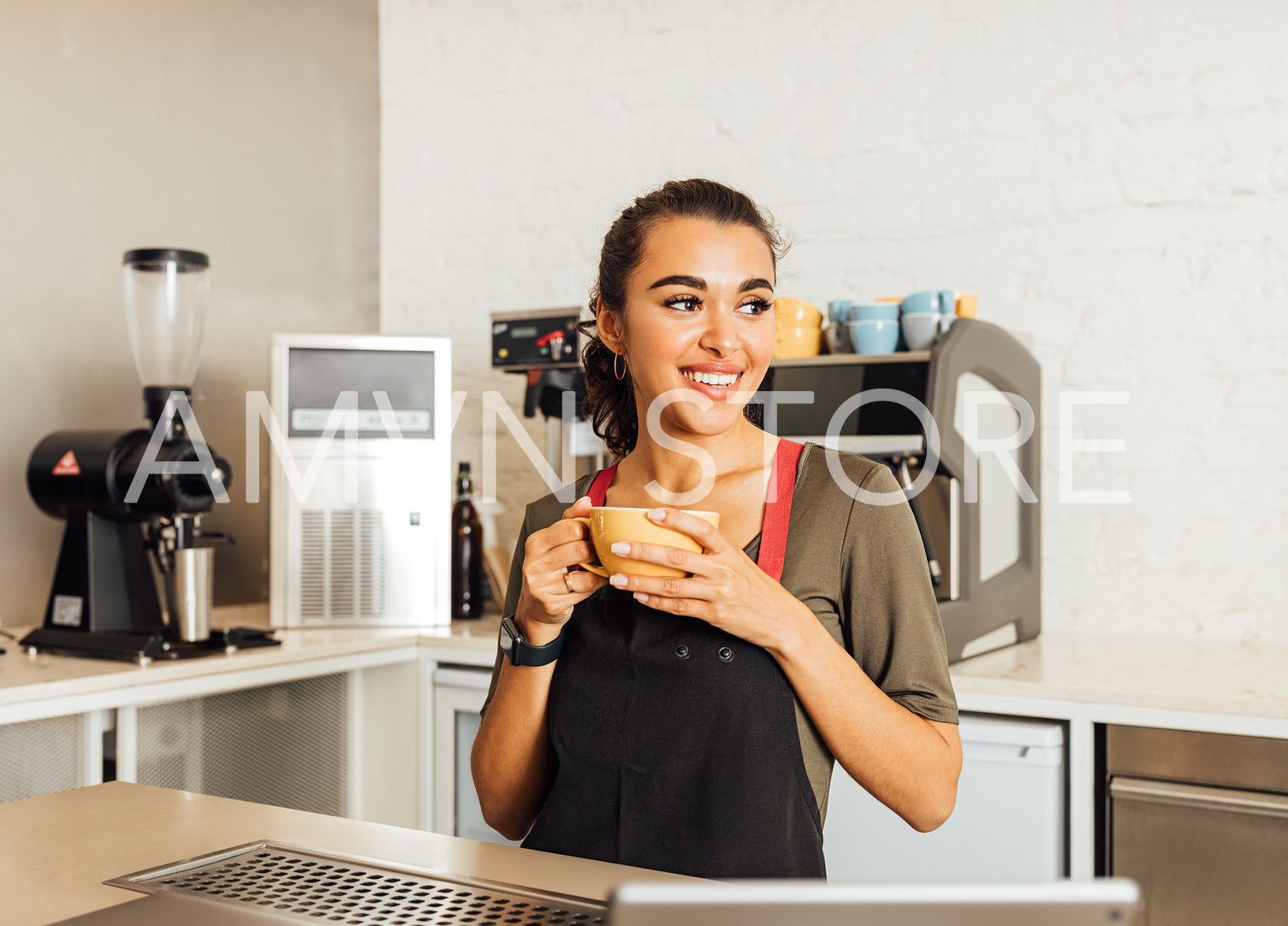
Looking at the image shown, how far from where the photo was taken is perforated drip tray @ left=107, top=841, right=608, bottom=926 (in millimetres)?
719

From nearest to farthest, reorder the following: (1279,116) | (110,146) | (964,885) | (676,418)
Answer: (964,885), (676,418), (1279,116), (110,146)

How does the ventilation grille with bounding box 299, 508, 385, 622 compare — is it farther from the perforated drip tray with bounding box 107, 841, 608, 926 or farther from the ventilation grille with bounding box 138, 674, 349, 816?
the perforated drip tray with bounding box 107, 841, 608, 926

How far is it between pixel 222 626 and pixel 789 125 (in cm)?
A: 166

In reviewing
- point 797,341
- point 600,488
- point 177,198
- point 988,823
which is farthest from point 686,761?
point 177,198

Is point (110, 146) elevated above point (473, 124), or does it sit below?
below

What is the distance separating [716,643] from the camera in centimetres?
107

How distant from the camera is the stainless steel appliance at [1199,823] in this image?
152 centimetres

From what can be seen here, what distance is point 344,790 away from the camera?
2.24 meters

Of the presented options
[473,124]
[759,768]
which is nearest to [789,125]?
[473,124]

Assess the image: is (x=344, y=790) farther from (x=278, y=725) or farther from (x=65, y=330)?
(x=65, y=330)

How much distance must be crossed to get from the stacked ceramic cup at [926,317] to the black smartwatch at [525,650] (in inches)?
40.8

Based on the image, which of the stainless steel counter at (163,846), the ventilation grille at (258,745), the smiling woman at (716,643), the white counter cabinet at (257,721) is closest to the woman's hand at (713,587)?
the smiling woman at (716,643)

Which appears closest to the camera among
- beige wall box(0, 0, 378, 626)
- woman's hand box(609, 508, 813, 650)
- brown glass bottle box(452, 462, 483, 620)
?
woman's hand box(609, 508, 813, 650)

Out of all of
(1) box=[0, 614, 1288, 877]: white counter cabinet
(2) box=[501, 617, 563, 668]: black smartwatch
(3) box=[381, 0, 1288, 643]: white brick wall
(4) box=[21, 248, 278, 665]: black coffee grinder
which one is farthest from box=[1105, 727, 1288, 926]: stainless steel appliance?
(4) box=[21, 248, 278, 665]: black coffee grinder
